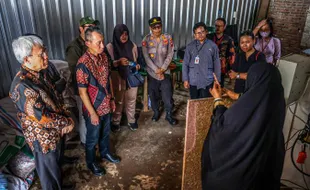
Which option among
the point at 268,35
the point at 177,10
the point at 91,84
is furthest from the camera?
the point at 177,10

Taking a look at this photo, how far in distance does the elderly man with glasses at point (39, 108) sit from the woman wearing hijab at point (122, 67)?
1.38 m

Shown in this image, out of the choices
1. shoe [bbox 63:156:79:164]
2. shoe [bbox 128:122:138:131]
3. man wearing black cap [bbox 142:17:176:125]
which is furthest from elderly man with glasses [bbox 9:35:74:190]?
man wearing black cap [bbox 142:17:176:125]

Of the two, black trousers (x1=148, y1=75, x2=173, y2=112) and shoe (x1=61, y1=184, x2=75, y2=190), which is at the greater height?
black trousers (x1=148, y1=75, x2=173, y2=112)

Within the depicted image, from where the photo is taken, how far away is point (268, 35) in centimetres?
433

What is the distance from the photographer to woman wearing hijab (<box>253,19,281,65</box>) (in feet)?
14.0

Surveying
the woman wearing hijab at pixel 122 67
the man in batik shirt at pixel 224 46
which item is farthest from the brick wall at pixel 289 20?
the woman wearing hijab at pixel 122 67

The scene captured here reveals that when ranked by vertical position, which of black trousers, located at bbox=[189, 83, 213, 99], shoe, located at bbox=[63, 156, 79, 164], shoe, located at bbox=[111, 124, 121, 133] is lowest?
shoe, located at bbox=[63, 156, 79, 164]

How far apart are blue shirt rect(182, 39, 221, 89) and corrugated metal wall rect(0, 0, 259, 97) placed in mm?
1848

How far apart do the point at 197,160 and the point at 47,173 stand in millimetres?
1505

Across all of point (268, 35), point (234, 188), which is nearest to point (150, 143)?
Result: point (234, 188)

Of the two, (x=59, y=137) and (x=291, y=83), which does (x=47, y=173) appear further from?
(x=291, y=83)

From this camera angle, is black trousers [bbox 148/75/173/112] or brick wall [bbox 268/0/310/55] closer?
black trousers [bbox 148/75/173/112]

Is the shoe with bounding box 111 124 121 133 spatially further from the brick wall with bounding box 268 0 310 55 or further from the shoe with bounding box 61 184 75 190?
the brick wall with bounding box 268 0 310 55

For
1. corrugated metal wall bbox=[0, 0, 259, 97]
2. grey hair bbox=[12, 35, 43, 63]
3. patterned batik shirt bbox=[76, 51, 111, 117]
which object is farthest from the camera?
corrugated metal wall bbox=[0, 0, 259, 97]
